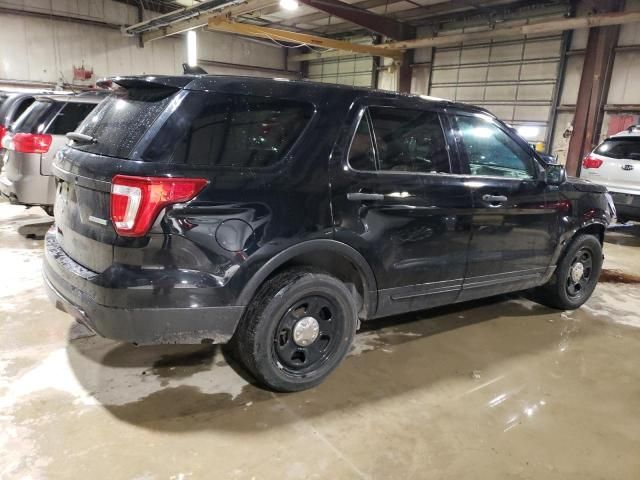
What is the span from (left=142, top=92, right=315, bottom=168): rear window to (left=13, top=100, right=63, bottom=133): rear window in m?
4.06

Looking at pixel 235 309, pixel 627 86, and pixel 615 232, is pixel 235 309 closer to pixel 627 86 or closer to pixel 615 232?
pixel 615 232

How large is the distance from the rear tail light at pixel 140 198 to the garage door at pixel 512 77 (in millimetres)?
11915

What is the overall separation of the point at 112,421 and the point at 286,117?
5.98 ft

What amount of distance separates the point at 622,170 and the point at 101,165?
304 inches

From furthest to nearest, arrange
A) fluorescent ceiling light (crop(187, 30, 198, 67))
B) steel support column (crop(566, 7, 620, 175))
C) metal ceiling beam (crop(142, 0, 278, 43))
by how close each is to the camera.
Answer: fluorescent ceiling light (crop(187, 30, 198, 67)), steel support column (crop(566, 7, 620, 175)), metal ceiling beam (crop(142, 0, 278, 43))

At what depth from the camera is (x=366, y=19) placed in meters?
13.0

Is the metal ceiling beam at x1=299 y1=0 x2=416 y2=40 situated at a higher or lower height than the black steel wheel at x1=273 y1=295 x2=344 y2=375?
higher

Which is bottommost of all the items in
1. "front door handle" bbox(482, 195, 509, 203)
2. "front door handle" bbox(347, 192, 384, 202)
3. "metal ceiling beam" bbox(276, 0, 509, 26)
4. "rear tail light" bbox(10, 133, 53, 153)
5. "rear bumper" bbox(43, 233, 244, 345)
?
"rear bumper" bbox(43, 233, 244, 345)

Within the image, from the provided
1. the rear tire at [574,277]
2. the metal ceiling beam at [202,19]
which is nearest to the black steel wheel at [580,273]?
the rear tire at [574,277]

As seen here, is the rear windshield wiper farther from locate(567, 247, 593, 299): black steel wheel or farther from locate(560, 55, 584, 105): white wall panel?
locate(560, 55, 584, 105): white wall panel

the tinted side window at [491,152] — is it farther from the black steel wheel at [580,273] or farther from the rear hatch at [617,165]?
the rear hatch at [617,165]

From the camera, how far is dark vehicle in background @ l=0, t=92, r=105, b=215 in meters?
5.23

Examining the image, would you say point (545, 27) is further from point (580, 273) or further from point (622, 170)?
point (580, 273)

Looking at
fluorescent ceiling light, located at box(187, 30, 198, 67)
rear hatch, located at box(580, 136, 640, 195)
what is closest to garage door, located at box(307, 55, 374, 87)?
fluorescent ceiling light, located at box(187, 30, 198, 67)
